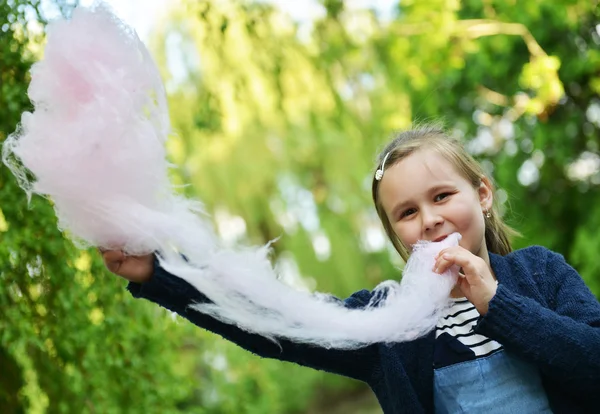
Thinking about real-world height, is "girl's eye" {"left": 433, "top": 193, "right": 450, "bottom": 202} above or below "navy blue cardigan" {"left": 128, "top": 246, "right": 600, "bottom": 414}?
above

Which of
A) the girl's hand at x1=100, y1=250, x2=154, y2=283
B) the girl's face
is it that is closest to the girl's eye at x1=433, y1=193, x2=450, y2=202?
the girl's face

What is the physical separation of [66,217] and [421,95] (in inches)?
172

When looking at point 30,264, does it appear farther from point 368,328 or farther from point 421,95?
point 421,95

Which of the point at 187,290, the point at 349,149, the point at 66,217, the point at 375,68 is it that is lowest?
the point at 187,290

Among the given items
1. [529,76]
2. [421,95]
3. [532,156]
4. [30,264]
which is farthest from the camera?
[421,95]

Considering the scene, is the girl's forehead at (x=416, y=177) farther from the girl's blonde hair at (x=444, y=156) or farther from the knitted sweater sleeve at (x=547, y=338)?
the knitted sweater sleeve at (x=547, y=338)

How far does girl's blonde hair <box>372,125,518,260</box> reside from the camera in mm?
1399

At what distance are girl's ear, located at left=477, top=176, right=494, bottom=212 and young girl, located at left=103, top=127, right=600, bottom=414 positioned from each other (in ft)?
0.09

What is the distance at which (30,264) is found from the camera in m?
2.00

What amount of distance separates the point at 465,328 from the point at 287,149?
5504 mm

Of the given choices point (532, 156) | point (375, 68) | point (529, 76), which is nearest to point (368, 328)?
point (529, 76)

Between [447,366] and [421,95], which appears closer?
[447,366]

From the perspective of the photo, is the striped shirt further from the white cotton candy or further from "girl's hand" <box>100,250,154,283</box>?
"girl's hand" <box>100,250,154,283</box>

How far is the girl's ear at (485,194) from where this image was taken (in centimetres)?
147
